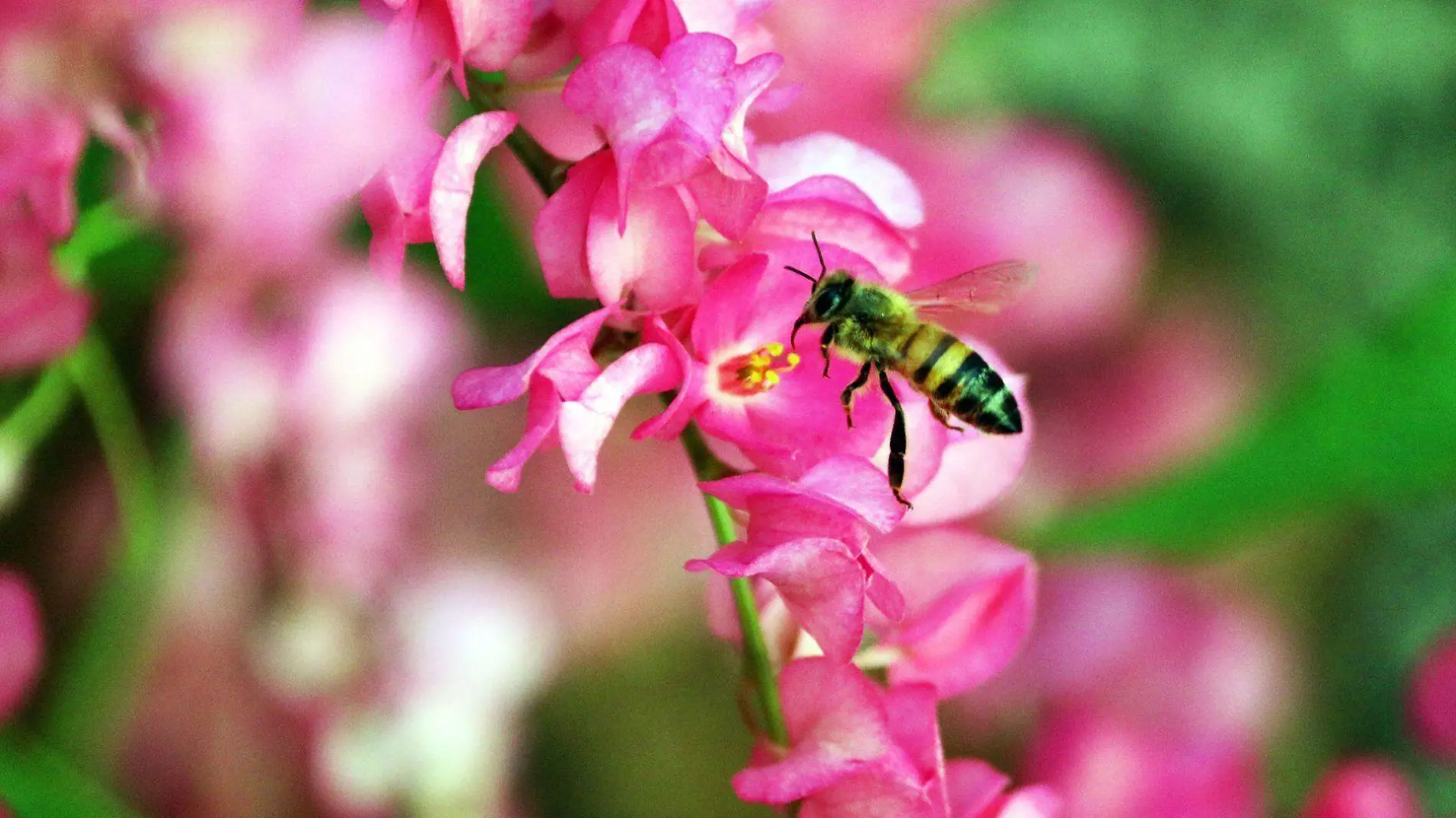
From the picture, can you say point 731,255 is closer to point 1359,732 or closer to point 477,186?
point 477,186

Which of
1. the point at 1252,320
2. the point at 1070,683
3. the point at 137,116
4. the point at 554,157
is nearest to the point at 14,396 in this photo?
the point at 137,116

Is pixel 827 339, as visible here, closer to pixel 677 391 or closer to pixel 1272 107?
pixel 677 391

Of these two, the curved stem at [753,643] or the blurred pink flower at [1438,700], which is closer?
the curved stem at [753,643]

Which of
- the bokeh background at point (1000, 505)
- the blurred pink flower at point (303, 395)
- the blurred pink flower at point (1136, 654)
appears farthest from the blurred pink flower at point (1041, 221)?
the blurred pink flower at point (303, 395)

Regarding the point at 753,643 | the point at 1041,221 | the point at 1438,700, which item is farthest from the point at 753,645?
the point at 1041,221

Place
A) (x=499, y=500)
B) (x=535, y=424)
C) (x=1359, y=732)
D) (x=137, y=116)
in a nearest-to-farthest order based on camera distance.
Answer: (x=535, y=424), (x=137, y=116), (x=499, y=500), (x=1359, y=732)

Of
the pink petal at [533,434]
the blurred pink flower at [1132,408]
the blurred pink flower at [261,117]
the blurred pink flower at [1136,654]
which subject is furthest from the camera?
the blurred pink flower at [1132,408]

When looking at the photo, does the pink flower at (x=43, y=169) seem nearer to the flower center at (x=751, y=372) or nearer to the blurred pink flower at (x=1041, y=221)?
the flower center at (x=751, y=372)
